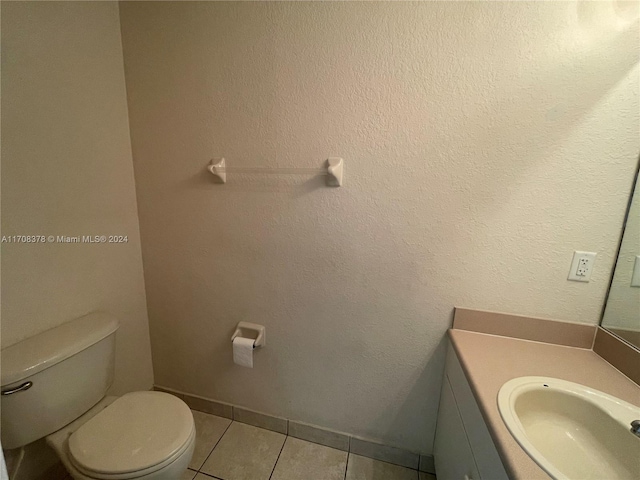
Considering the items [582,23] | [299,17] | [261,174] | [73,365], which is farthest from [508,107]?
[73,365]

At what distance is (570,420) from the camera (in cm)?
85

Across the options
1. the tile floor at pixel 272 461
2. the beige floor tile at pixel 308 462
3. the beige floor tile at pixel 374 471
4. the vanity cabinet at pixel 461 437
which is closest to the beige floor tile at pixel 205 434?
the tile floor at pixel 272 461

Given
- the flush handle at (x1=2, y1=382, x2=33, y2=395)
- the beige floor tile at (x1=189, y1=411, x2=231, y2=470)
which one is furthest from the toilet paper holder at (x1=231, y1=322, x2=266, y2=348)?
the flush handle at (x1=2, y1=382, x2=33, y2=395)

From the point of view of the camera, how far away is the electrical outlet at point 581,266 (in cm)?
100

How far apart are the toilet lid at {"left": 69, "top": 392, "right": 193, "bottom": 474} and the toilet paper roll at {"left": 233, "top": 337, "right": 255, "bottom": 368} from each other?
0.97 feet

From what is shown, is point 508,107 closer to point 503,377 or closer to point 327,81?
point 327,81

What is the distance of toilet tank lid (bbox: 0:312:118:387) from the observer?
0.90m

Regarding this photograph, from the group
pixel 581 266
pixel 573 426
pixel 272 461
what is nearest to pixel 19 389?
pixel 272 461

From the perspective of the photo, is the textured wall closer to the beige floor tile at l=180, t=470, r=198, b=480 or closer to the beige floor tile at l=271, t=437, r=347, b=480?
the beige floor tile at l=271, t=437, r=347, b=480

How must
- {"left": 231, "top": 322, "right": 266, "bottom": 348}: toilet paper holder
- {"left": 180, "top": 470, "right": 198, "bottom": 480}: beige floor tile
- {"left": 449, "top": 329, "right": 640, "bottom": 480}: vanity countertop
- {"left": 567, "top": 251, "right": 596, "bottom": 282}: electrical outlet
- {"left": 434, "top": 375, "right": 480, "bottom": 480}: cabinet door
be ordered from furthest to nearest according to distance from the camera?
{"left": 231, "top": 322, "right": 266, "bottom": 348}: toilet paper holder → {"left": 180, "top": 470, "right": 198, "bottom": 480}: beige floor tile → {"left": 567, "top": 251, "right": 596, "bottom": 282}: electrical outlet → {"left": 434, "top": 375, "right": 480, "bottom": 480}: cabinet door → {"left": 449, "top": 329, "right": 640, "bottom": 480}: vanity countertop

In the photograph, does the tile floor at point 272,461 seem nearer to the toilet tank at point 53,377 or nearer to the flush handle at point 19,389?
the toilet tank at point 53,377

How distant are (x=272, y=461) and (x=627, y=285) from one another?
5.73 feet

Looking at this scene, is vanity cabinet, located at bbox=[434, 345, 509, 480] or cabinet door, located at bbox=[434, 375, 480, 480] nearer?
vanity cabinet, located at bbox=[434, 345, 509, 480]

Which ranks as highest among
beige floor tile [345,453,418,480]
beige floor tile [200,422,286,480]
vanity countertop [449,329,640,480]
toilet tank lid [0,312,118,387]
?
vanity countertop [449,329,640,480]
